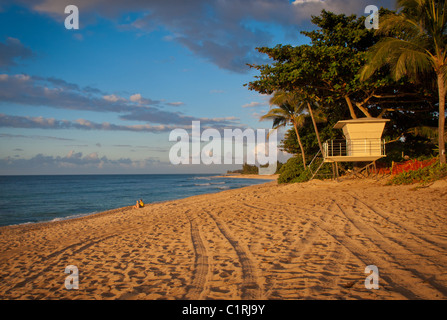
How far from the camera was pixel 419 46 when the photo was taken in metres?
12.9

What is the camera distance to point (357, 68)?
15117 millimetres

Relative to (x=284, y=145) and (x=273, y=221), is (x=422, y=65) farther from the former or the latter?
(x=284, y=145)

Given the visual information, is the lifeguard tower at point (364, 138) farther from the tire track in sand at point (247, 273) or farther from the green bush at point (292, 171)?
the tire track in sand at point (247, 273)

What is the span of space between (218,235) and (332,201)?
589cm

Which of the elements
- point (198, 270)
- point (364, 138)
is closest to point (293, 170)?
point (364, 138)

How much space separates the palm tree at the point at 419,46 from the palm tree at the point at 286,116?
10.4 m

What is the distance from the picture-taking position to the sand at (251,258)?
364 cm

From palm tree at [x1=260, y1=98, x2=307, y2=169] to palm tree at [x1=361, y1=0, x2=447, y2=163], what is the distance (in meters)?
10.4

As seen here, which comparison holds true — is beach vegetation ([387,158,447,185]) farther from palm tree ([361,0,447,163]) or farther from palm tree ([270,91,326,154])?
palm tree ([270,91,326,154])

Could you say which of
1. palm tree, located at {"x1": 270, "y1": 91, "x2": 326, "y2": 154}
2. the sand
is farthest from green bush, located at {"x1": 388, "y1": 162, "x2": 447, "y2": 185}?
palm tree, located at {"x1": 270, "y1": 91, "x2": 326, "y2": 154}

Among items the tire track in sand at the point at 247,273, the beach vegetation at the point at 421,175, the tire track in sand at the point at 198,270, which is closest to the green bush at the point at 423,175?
the beach vegetation at the point at 421,175

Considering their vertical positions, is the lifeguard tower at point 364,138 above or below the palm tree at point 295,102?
below

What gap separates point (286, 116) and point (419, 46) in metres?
13.2
